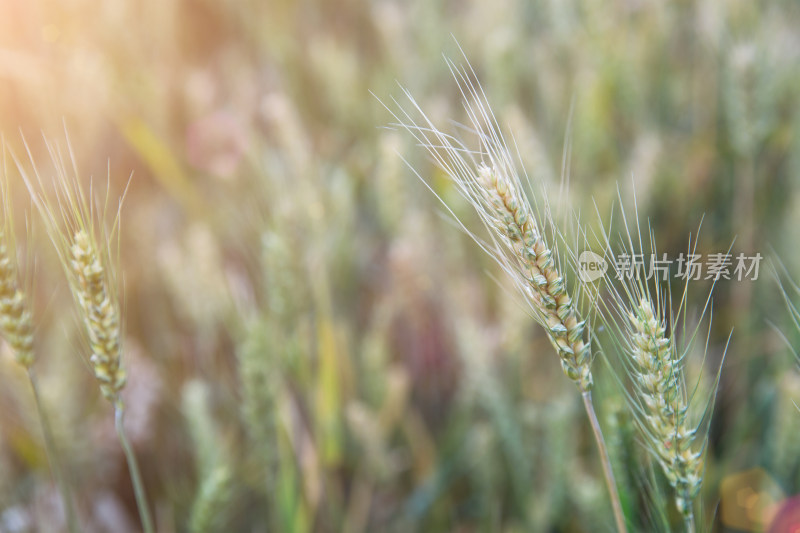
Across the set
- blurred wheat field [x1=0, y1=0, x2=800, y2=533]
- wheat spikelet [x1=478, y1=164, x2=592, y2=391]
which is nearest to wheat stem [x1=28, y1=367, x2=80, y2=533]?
blurred wheat field [x1=0, y1=0, x2=800, y2=533]

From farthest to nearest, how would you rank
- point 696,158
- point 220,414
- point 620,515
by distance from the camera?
point 696,158, point 220,414, point 620,515

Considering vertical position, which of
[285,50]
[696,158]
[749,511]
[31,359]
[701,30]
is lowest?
[749,511]

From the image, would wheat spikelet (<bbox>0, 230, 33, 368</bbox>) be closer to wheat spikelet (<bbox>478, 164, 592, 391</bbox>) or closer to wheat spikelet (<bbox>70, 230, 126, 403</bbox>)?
wheat spikelet (<bbox>70, 230, 126, 403</bbox>)

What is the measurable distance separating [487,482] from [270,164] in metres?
0.65

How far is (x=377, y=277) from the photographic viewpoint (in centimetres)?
129

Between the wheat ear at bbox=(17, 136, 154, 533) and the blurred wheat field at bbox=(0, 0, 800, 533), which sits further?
the blurred wheat field at bbox=(0, 0, 800, 533)

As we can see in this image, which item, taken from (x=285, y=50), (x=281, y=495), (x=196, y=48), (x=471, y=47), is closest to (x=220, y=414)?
(x=281, y=495)

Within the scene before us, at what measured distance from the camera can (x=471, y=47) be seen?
5.00ft

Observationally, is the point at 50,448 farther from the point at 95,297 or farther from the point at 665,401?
the point at 665,401

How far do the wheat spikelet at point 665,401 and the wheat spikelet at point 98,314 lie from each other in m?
0.42

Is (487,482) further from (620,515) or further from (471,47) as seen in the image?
(471,47)

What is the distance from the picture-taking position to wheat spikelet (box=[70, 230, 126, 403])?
510mm

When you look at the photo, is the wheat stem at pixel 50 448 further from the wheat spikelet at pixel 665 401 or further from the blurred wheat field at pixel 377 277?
the wheat spikelet at pixel 665 401

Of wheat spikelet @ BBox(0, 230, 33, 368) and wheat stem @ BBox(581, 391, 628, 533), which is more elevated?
wheat spikelet @ BBox(0, 230, 33, 368)
